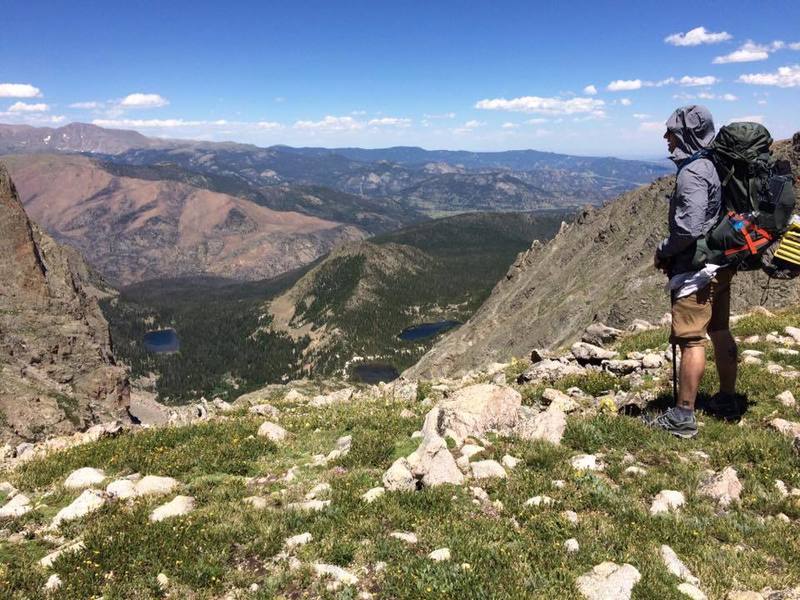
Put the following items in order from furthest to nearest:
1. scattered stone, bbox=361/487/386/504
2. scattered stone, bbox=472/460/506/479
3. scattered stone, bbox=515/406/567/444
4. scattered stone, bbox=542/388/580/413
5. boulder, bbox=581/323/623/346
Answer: boulder, bbox=581/323/623/346 < scattered stone, bbox=542/388/580/413 < scattered stone, bbox=515/406/567/444 < scattered stone, bbox=472/460/506/479 < scattered stone, bbox=361/487/386/504

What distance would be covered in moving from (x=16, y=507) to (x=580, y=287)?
8329 cm

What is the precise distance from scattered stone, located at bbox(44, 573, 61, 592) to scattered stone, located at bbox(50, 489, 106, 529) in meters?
1.71

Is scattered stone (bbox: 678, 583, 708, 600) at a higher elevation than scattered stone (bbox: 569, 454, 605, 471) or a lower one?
higher

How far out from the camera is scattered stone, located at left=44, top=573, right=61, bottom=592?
21.5ft

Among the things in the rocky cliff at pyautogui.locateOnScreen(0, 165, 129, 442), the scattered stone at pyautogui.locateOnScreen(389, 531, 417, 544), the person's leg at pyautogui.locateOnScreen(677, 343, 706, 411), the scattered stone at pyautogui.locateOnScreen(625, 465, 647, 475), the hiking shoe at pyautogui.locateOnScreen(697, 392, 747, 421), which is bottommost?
Answer: the rocky cliff at pyautogui.locateOnScreen(0, 165, 129, 442)

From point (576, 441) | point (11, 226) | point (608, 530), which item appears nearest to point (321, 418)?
point (576, 441)

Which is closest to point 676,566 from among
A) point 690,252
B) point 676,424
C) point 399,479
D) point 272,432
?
point 676,424

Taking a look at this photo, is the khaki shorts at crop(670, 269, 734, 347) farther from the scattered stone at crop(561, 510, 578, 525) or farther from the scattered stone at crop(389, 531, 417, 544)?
the scattered stone at crop(389, 531, 417, 544)

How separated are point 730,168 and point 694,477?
18.8 feet

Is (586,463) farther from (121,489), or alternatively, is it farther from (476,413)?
(121,489)

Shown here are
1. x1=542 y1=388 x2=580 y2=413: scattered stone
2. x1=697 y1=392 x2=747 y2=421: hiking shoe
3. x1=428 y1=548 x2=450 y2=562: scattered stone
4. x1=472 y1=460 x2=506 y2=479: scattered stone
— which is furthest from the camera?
x1=542 y1=388 x2=580 y2=413: scattered stone

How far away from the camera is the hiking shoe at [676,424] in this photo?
1007cm

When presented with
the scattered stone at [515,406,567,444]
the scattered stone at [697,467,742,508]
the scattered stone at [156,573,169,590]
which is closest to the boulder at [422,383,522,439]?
the scattered stone at [515,406,567,444]

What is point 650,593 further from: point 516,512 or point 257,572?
point 257,572
